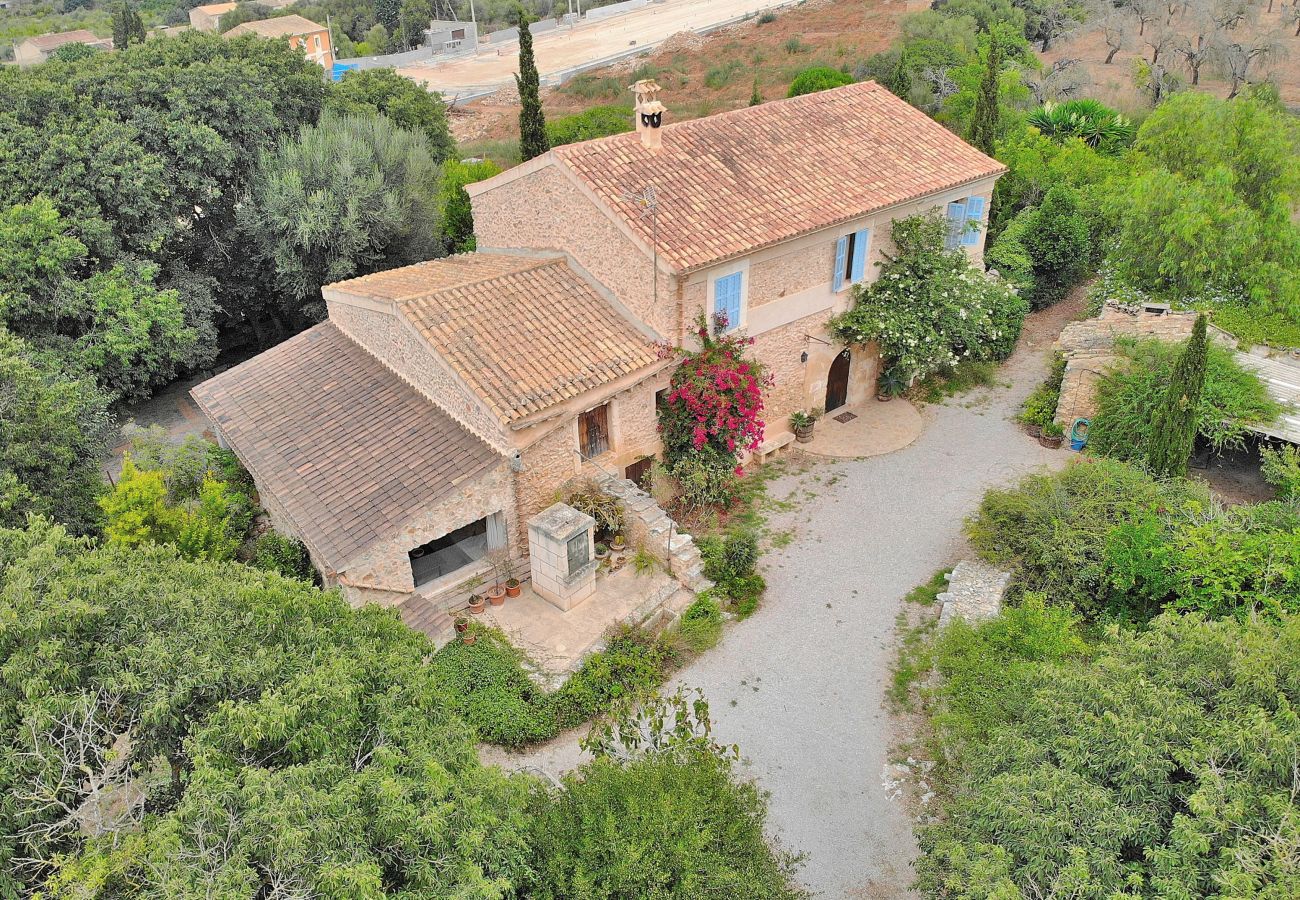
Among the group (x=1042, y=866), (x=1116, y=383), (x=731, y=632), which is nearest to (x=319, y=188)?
(x=731, y=632)

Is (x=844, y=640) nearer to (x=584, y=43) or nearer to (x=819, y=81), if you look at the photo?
(x=819, y=81)

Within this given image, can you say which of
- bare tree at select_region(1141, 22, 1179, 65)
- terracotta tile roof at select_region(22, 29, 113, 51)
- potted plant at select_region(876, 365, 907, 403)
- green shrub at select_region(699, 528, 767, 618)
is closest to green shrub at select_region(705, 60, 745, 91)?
bare tree at select_region(1141, 22, 1179, 65)

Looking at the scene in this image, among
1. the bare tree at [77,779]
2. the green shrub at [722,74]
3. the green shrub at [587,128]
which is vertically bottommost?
the green shrub at [722,74]

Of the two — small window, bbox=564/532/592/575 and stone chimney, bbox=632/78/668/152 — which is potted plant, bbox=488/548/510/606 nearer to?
small window, bbox=564/532/592/575

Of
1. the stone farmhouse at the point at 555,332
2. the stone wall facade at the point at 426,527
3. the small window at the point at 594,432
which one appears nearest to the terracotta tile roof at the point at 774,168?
the stone farmhouse at the point at 555,332

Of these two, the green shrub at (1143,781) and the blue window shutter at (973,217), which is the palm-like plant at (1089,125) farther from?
the green shrub at (1143,781)

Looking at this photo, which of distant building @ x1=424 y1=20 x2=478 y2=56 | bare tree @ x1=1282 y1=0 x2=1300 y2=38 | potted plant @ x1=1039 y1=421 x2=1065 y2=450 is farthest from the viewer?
distant building @ x1=424 y1=20 x2=478 y2=56
